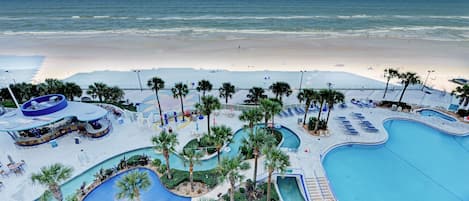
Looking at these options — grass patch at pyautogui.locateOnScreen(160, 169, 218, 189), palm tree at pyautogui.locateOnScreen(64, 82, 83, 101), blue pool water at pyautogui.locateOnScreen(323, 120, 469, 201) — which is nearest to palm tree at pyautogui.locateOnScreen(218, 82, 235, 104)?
grass patch at pyautogui.locateOnScreen(160, 169, 218, 189)

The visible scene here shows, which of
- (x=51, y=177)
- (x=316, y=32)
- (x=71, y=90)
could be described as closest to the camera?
(x=51, y=177)

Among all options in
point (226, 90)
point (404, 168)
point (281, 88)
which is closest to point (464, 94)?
point (404, 168)

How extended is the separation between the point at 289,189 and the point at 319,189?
2.14 metres

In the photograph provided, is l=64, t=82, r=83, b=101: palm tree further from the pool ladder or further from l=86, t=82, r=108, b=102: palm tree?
the pool ladder

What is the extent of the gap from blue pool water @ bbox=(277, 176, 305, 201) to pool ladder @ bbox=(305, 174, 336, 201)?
2.70ft

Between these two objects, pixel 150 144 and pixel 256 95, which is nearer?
pixel 150 144

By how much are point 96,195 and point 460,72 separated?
51015mm

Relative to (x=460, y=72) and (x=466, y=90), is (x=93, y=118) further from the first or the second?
(x=460, y=72)

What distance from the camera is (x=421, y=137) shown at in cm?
2512

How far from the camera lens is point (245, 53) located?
4738 cm

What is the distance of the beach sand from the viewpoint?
133 feet

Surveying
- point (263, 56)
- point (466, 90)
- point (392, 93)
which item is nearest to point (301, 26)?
point (263, 56)

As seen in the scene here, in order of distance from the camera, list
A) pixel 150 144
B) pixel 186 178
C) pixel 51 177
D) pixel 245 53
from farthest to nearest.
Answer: pixel 245 53, pixel 150 144, pixel 186 178, pixel 51 177

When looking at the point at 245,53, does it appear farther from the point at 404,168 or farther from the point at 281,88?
the point at 404,168
